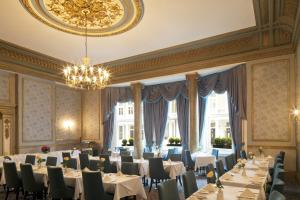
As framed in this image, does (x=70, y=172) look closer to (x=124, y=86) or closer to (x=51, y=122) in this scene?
(x=51, y=122)

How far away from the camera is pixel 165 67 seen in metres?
9.06

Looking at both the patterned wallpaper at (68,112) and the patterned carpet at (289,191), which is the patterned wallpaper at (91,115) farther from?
the patterned carpet at (289,191)

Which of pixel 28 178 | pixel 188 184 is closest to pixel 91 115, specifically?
pixel 28 178

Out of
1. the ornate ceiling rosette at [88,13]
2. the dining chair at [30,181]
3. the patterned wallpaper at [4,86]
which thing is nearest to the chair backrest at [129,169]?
the dining chair at [30,181]

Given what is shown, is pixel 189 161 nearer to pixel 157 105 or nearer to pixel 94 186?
pixel 157 105

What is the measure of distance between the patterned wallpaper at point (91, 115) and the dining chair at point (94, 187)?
24.4 feet

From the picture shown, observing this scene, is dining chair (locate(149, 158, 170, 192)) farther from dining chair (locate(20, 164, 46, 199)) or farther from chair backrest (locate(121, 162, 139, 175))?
dining chair (locate(20, 164, 46, 199))

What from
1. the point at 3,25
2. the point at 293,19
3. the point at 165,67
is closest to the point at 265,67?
the point at 293,19

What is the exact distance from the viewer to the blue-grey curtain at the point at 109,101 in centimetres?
1125

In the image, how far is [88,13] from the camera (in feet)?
18.5

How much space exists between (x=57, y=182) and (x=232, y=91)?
598cm

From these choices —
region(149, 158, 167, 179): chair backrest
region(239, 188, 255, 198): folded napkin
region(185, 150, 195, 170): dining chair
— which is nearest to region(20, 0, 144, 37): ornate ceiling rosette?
region(149, 158, 167, 179): chair backrest

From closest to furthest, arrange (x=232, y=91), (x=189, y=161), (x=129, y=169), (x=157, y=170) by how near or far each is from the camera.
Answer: (x=129, y=169) < (x=157, y=170) < (x=189, y=161) < (x=232, y=91)

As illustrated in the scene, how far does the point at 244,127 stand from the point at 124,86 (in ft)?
17.6
